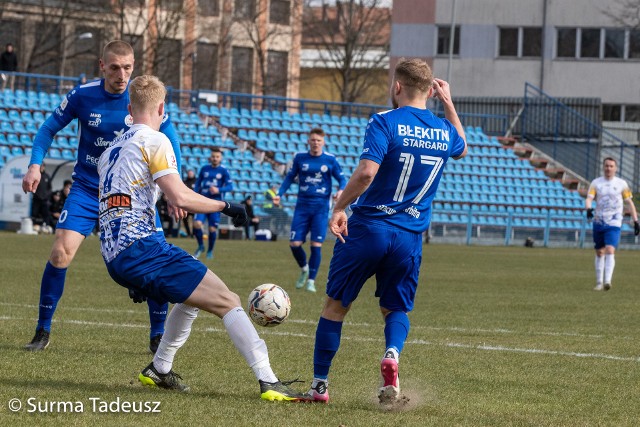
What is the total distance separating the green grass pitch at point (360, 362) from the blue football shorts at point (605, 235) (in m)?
2.29

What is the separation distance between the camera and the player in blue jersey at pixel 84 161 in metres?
8.38

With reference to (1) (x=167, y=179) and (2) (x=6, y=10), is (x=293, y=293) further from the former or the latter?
(2) (x=6, y=10)

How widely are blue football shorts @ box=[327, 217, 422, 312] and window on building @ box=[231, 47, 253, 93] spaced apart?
6061 centimetres

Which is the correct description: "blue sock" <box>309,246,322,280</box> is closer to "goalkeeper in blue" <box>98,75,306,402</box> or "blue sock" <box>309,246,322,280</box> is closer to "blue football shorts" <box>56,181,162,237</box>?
"blue football shorts" <box>56,181,162,237</box>

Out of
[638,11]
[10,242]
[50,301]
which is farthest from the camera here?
[638,11]

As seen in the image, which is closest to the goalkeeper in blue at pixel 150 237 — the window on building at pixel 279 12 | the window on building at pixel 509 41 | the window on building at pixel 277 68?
the window on building at pixel 509 41

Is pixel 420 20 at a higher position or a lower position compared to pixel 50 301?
higher

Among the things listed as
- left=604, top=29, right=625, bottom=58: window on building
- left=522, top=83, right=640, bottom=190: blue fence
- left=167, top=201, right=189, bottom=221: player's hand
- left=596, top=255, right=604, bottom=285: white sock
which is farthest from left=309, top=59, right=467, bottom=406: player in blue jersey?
left=604, top=29, right=625, bottom=58: window on building

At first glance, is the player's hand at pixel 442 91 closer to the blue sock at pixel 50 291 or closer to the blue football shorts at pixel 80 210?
the blue football shorts at pixel 80 210

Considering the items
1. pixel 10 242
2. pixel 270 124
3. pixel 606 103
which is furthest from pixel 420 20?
pixel 10 242

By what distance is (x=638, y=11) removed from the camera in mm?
48094

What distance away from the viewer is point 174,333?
674 centimetres

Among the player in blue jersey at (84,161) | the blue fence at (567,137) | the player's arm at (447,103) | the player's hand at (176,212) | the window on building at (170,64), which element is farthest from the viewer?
the window on building at (170,64)

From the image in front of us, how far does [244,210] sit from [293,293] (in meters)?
9.08
